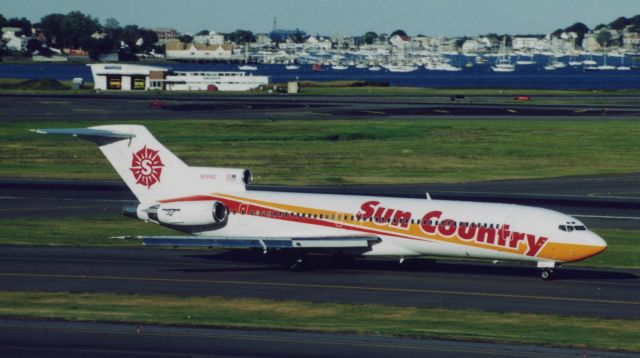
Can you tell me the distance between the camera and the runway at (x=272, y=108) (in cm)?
13362

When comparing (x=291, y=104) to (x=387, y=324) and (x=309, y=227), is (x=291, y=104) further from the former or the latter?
(x=387, y=324)

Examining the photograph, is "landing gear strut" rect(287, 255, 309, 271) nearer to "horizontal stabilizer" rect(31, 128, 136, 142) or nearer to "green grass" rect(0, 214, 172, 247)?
"horizontal stabilizer" rect(31, 128, 136, 142)

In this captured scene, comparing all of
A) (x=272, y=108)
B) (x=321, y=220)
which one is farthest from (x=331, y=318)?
(x=272, y=108)

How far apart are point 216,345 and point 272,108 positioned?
114m

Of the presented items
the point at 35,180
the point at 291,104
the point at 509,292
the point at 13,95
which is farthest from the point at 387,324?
the point at 13,95

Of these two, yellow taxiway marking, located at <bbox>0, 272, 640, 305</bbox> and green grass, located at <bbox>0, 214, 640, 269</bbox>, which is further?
green grass, located at <bbox>0, 214, 640, 269</bbox>

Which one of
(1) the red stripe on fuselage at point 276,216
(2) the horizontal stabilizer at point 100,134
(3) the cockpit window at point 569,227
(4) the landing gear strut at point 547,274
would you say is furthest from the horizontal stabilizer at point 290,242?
(3) the cockpit window at point 569,227

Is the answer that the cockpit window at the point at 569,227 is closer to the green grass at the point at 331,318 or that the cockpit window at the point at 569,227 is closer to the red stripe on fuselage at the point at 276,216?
the red stripe on fuselage at the point at 276,216

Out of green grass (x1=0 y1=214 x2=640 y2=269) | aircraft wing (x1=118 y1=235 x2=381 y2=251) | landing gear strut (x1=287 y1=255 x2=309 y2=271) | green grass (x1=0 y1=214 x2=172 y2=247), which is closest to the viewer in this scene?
aircraft wing (x1=118 y1=235 x2=381 y2=251)

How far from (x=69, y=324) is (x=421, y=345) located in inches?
458

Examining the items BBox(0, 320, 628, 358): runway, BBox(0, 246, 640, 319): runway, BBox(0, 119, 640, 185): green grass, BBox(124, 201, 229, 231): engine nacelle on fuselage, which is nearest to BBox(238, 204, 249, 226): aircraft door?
BBox(124, 201, 229, 231): engine nacelle on fuselage

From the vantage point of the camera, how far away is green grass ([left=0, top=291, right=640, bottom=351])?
1438 inches

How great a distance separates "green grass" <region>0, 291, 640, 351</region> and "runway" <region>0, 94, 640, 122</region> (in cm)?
8521

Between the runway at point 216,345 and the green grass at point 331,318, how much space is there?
974 millimetres
